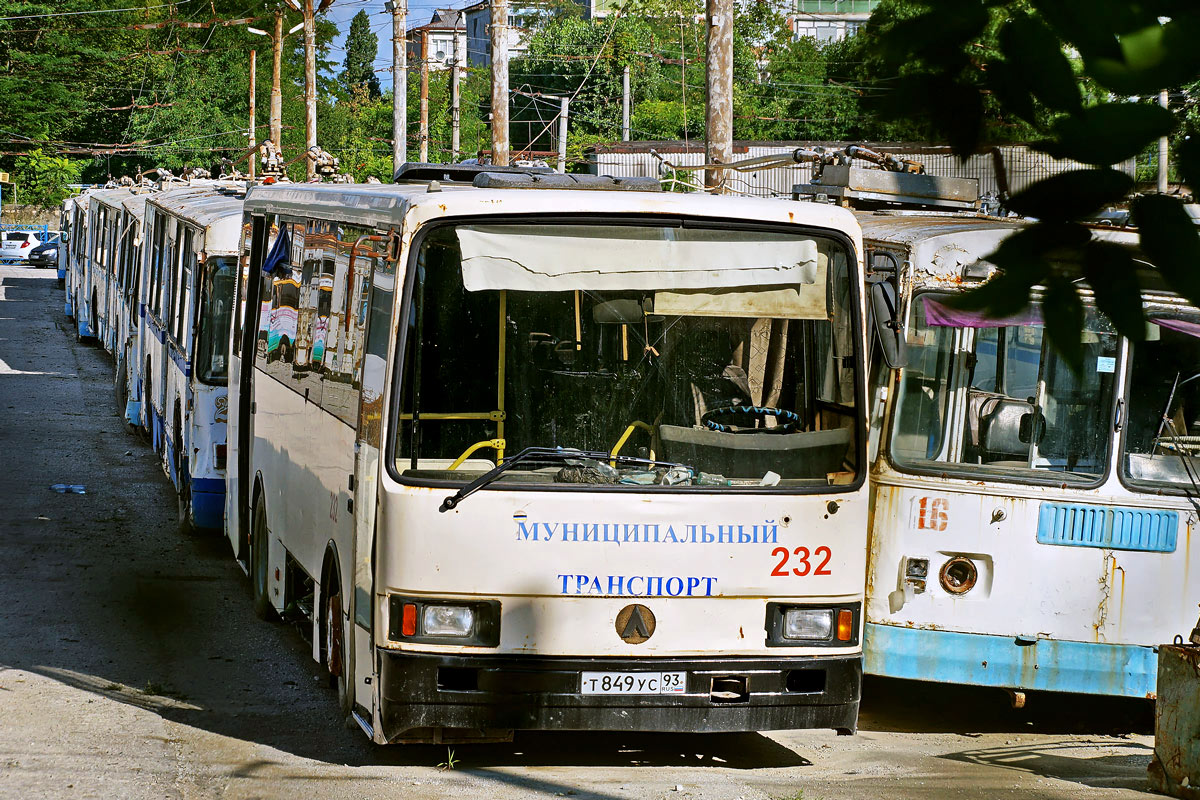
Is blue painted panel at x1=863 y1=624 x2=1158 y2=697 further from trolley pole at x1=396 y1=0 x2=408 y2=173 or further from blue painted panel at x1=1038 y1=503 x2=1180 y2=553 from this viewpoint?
trolley pole at x1=396 y1=0 x2=408 y2=173

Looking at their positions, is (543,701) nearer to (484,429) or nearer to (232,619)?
(484,429)

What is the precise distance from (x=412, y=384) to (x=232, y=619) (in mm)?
3999

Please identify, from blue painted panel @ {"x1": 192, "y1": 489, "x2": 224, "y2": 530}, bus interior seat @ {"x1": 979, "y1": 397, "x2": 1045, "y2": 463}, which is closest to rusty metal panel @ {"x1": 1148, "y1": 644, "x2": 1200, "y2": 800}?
bus interior seat @ {"x1": 979, "y1": 397, "x2": 1045, "y2": 463}

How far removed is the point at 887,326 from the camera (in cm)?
682

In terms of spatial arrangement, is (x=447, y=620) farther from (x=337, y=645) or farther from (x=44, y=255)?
(x=44, y=255)

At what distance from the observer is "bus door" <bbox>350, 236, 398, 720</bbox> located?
6.57 m

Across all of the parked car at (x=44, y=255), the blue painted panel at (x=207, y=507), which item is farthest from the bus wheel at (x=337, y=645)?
the parked car at (x=44, y=255)

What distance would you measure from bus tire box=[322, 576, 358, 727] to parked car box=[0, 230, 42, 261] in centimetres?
5685

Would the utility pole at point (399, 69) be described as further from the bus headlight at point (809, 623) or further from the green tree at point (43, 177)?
the green tree at point (43, 177)

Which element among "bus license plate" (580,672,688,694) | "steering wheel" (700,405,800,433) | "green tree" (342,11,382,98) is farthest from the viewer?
"green tree" (342,11,382,98)

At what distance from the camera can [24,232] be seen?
61.0 meters

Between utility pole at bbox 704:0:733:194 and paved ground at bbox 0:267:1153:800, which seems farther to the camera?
utility pole at bbox 704:0:733:194

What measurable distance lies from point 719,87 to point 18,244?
52189 mm

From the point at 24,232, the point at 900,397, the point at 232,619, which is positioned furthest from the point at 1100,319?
the point at 24,232
